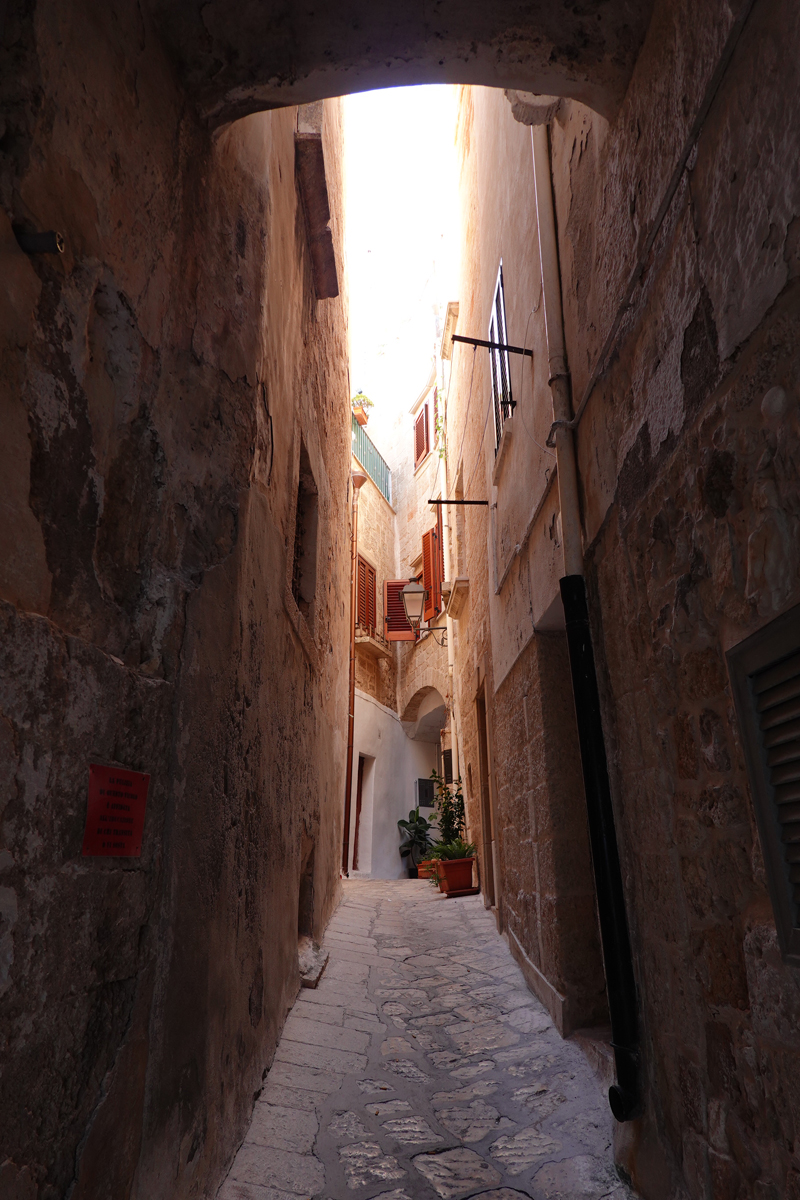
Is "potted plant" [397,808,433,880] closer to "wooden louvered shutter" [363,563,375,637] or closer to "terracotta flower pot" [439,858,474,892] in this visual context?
"wooden louvered shutter" [363,563,375,637]

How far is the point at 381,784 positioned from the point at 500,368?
35.0ft

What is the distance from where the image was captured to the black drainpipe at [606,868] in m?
2.40

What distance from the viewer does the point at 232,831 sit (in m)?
2.60

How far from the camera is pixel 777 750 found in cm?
154

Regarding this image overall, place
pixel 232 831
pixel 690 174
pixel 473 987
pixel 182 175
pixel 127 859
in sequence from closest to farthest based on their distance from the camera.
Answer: pixel 127 859 < pixel 690 174 < pixel 182 175 < pixel 232 831 < pixel 473 987

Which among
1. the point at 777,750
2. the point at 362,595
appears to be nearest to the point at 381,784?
the point at 362,595

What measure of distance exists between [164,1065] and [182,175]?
8.19 feet

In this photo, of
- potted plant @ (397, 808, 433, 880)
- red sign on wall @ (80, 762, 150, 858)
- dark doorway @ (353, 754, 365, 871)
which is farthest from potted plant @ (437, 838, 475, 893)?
red sign on wall @ (80, 762, 150, 858)

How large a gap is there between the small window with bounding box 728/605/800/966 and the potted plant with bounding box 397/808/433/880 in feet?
43.3

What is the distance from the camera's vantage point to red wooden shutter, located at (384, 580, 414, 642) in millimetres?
17375

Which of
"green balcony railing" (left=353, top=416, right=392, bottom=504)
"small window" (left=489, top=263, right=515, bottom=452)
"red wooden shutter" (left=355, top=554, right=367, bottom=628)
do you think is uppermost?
"green balcony railing" (left=353, top=416, right=392, bottom=504)

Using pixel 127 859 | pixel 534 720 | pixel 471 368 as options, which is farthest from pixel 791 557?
pixel 471 368

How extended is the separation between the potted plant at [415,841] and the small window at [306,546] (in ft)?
32.1

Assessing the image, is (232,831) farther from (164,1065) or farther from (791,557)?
(791,557)
